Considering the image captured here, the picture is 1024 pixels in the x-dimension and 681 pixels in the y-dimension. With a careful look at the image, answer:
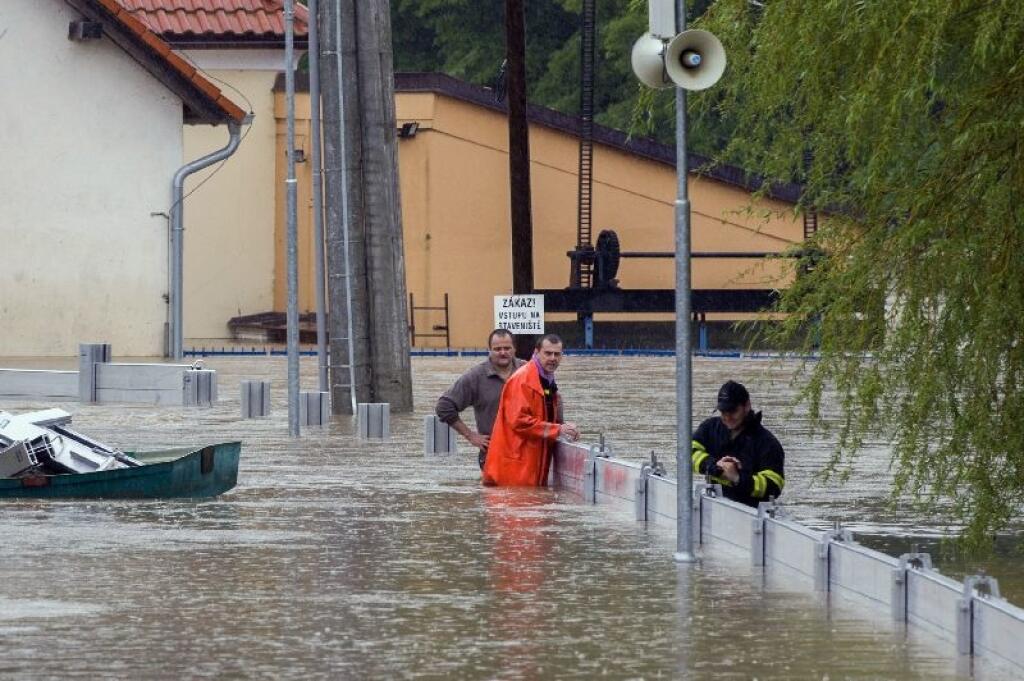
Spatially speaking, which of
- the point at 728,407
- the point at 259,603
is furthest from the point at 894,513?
the point at 259,603

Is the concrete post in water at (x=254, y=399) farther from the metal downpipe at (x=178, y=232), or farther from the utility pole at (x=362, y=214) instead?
the metal downpipe at (x=178, y=232)

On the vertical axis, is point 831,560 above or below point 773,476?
below

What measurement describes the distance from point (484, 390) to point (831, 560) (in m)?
7.32

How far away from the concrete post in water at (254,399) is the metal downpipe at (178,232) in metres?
13.1

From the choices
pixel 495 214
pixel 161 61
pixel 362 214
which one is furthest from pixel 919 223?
pixel 495 214

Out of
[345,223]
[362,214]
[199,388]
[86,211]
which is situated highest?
[86,211]

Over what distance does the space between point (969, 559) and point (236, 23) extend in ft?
127

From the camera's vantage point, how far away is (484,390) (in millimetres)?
20469

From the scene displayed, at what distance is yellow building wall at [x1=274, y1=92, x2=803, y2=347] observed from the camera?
173 feet

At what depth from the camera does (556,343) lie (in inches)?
749

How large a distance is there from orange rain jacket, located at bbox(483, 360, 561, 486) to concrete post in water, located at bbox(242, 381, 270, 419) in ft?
30.4

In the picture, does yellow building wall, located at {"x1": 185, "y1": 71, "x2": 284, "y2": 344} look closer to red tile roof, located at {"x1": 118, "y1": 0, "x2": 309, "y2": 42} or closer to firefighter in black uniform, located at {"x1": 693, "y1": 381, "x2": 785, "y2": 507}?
red tile roof, located at {"x1": 118, "y1": 0, "x2": 309, "y2": 42}

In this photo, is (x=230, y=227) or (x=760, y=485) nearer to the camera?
(x=760, y=485)

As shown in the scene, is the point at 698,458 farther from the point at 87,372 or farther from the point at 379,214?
the point at 87,372
